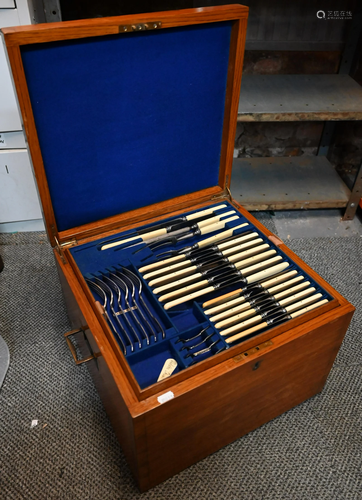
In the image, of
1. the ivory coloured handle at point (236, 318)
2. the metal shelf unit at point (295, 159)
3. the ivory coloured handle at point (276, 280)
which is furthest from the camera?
the metal shelf unit at point (295, 159)

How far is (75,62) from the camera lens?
3.30 ft

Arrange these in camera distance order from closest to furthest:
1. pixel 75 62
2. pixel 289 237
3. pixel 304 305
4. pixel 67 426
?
pixel 75 62 → pixel 304 305 → pixel 67 426 → pixel 289 237

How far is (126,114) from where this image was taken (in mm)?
1154

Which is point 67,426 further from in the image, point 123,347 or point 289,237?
point 289,237

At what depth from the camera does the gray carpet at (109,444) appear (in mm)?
1196

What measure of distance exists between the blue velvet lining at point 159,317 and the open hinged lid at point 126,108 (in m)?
0.10

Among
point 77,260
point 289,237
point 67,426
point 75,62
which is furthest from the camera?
point 289,237

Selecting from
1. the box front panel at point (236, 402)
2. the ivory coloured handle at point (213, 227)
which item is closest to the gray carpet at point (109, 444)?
the box front panel at point (236, 402)

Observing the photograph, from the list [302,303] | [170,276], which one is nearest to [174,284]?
[170,276]

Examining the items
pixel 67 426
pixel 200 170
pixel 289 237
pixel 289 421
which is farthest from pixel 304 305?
pixel 289 237

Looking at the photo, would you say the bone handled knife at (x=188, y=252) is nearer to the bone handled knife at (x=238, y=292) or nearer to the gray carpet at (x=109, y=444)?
the bone handled knife at (x=238, y=292)

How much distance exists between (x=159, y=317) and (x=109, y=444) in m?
0.48

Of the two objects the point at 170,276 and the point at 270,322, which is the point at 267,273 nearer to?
the point at 270,322

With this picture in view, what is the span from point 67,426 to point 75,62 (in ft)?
3.56
